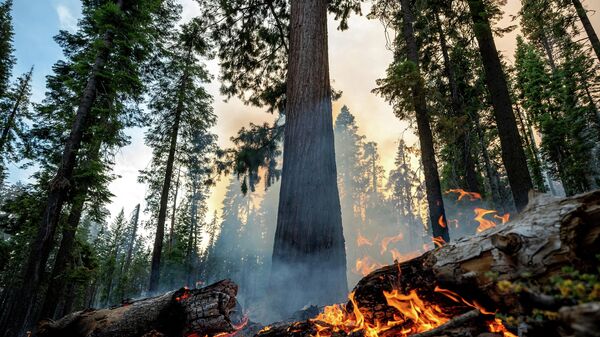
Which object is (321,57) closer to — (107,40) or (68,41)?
(107,40)

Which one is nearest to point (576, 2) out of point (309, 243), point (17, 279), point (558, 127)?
point (558, 127)

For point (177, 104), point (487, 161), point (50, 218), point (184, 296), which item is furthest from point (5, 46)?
point (487, 161)

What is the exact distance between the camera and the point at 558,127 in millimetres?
22516

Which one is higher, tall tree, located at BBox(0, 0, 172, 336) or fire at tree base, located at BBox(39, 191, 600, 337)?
tall tree, located at BBox(0, 0, 172, 336)

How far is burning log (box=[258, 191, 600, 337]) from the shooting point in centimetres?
195

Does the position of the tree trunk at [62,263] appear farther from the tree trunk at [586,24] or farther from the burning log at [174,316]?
the tree trunk at [586,24]

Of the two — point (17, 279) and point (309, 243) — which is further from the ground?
point (309, 243)

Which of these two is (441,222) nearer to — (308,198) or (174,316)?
(308,198)

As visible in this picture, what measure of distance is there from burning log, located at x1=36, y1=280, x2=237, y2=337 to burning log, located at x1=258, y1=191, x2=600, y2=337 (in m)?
0.91

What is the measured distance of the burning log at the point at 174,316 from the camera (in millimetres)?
3621

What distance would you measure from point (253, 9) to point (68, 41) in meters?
12.1

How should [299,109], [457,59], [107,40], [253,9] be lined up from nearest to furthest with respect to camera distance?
[299,109], [253,9], [107,40], [457,59]

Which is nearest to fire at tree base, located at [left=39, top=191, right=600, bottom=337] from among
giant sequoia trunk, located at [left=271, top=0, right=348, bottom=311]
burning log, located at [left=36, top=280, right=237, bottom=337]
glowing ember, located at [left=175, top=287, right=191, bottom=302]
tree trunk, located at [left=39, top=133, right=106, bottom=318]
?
burning log, located at [left=36, top=280, right=237, bottom=337]

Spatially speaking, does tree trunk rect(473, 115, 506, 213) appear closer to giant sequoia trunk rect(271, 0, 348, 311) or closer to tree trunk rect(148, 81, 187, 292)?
giant sequoia trunk rect(271, 0, 348, 311)
